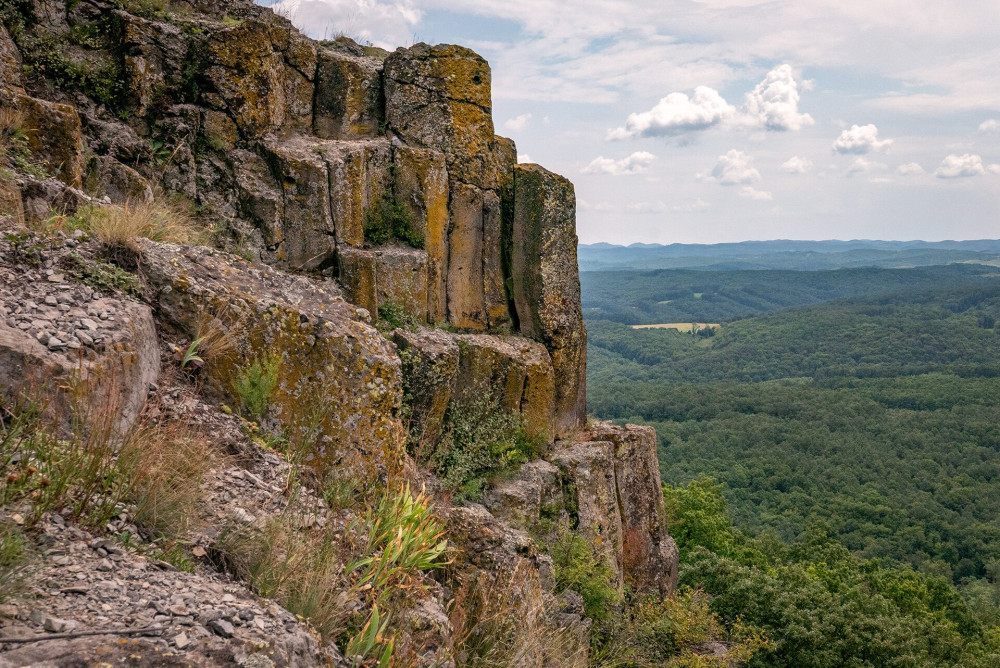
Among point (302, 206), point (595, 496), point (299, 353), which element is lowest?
point (595, 496)

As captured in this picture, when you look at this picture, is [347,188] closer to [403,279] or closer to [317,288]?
[403,279]

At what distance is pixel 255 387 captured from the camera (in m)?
6.30

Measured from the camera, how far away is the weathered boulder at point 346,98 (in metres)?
12.1

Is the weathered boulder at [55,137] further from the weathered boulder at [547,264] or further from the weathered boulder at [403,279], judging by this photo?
the weathered boulder at [547,264]

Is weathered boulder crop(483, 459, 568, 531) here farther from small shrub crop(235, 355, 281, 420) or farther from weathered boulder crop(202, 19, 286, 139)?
weathered boulder crop(202, 19, 286, 139)

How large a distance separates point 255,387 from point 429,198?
6840 millimetres

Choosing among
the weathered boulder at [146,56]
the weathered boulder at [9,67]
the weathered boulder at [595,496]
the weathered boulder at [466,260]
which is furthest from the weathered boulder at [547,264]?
the weathered boulder at [9,67]

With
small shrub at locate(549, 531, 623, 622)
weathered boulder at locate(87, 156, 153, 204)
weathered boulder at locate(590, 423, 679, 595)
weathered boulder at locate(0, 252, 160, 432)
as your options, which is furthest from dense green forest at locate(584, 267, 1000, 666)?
weathered boulder at locate(87, 156, 153, 204)

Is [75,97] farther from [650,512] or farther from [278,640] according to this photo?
[650,512]

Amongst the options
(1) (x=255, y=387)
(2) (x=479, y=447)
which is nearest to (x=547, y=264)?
(2) (x=479, y=447)

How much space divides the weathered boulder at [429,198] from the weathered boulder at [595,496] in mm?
3935

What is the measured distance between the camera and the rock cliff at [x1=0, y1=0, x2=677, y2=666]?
5066 millimetres

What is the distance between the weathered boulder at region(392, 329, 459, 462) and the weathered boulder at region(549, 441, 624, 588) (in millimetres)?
3145

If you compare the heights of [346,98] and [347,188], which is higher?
[346,98]
